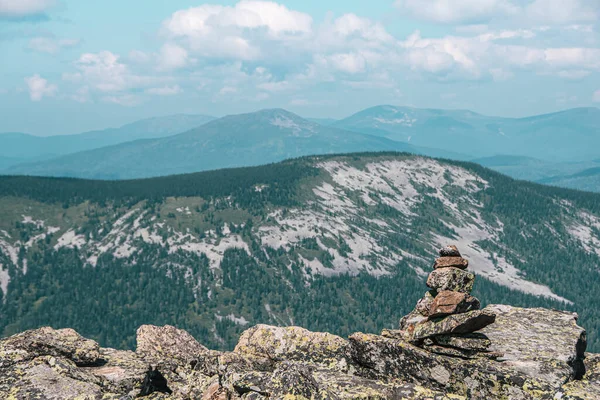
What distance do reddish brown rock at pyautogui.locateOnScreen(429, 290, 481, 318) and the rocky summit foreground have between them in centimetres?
6

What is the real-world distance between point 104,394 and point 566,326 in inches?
1027

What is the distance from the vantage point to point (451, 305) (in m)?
26.6

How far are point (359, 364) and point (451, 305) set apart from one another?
6.52 meters

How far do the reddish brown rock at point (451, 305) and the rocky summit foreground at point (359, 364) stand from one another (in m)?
0.06

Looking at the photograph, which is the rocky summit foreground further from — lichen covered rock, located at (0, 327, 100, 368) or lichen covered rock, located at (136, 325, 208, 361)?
lichen covered rock, located at (136, 325, 208, 361)

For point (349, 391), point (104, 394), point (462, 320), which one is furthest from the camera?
point (462, 320)

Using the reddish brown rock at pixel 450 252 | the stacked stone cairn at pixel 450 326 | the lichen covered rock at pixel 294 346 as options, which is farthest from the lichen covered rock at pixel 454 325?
the reddish brown rock at pixel 450 252

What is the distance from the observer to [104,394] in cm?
2188

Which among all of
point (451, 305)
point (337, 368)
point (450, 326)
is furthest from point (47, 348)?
point (451, 305)

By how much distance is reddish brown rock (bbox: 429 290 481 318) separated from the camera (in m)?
26.5

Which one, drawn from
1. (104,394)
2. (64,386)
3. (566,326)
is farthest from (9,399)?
(566,326)

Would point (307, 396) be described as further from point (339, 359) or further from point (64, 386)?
point (64, 386)

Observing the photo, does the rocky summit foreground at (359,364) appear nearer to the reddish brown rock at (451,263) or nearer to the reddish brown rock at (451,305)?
the reddish brown rock at (451,305)

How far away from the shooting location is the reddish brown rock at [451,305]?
86.9 feet
